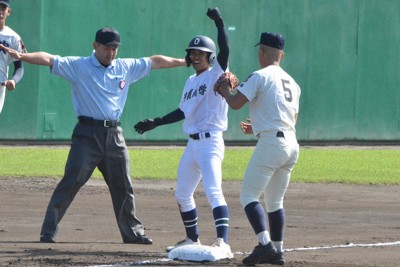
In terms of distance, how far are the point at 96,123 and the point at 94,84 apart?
0.35 m

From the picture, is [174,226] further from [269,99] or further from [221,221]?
[269,99]

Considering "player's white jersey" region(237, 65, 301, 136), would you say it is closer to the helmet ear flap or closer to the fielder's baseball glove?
the fielder's baseball glove

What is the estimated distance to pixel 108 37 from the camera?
10172mm

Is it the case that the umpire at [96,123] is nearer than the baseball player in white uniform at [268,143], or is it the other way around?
the baseball player in white uniform at [268,143]

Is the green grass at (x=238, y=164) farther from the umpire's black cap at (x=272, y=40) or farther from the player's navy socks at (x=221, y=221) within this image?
the umpire's black cap at (x=272, y=40)

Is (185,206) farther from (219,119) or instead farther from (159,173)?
(159,173)

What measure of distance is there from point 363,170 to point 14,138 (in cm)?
619

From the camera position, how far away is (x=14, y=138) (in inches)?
792

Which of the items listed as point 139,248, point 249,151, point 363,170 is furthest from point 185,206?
point 249,151

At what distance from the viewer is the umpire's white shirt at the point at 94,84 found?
10312 millimetres

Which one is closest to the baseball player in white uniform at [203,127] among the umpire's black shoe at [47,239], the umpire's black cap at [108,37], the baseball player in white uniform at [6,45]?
the umpire's black cap at [108,37]

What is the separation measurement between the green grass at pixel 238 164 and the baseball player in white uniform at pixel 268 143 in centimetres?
718

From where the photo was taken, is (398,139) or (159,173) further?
(398,139)

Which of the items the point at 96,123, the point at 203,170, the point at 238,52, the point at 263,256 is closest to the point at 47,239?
the point at 96,123
